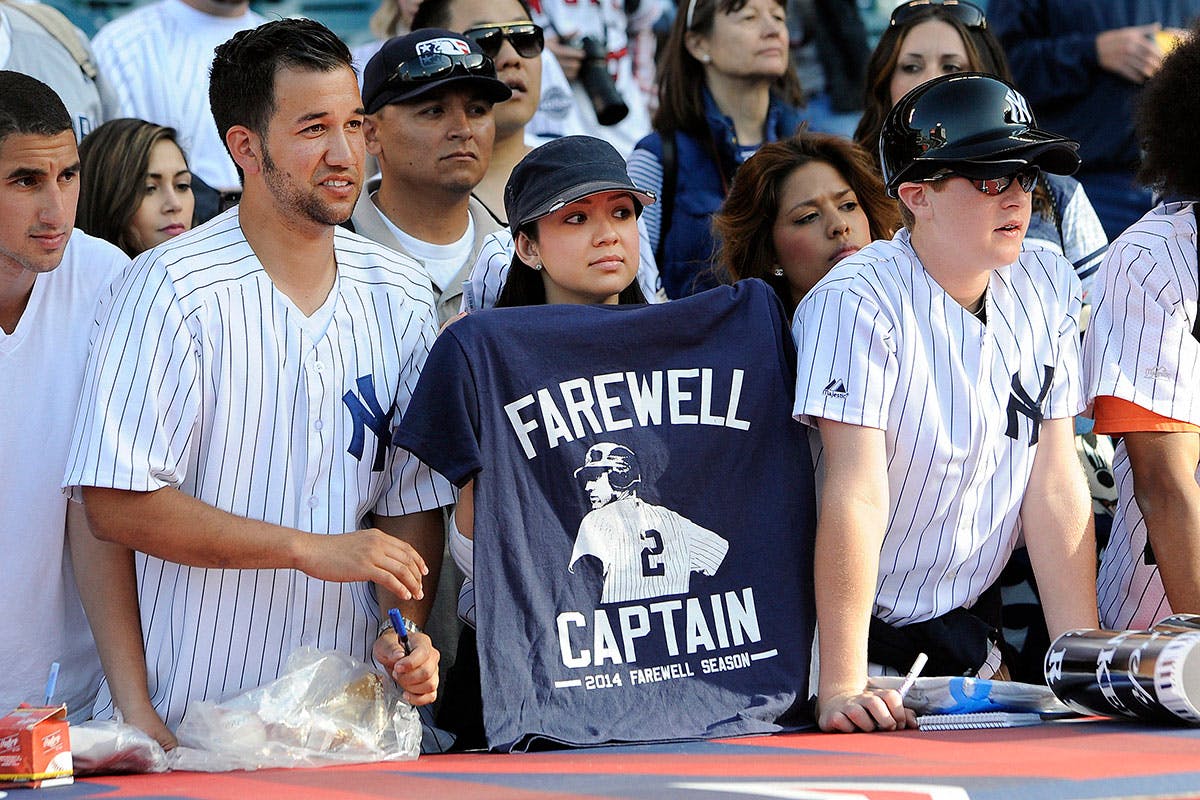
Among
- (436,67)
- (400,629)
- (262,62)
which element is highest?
(436,67)

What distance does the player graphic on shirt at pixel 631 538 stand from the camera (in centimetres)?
309

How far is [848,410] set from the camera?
3027mm

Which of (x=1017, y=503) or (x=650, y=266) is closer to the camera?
(x=1017, y=503)

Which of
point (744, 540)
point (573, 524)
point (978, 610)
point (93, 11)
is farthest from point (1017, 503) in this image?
point (93, 11)

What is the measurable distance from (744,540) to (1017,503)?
57cm

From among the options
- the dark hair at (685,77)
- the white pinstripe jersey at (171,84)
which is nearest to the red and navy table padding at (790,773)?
the dark hair at (685,77)

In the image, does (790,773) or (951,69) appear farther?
(951,69)

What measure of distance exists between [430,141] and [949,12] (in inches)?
69.4

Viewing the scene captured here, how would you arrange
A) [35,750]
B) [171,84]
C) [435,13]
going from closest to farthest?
[35,750] → [435,13] → [171,84]

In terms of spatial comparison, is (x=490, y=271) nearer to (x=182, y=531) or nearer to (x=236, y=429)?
(x=236, y=429)

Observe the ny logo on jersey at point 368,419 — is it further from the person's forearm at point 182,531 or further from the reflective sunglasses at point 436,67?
the reflective sunglasses at point 436,67

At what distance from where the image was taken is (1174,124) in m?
3.45

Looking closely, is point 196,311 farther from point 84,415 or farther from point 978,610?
point 978,610

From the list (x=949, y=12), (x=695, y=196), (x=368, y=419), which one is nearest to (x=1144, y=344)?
(x=368, y=419)
